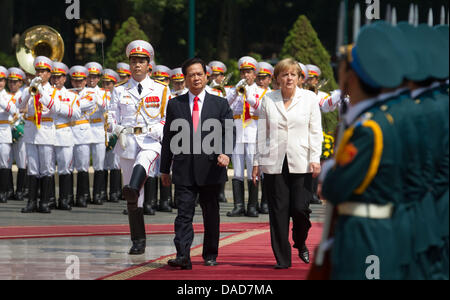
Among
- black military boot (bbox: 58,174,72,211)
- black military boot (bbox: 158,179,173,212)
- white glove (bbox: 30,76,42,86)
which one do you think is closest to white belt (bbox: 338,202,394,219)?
white glove (bbox: 30,76,42,86)

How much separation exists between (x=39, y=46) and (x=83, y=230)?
5.02 meters

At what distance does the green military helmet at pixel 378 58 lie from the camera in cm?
489

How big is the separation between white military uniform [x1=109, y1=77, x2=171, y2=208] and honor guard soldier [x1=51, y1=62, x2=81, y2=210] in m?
4.00

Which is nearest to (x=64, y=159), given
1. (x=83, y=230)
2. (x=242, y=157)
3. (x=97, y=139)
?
(x=97, y=139)

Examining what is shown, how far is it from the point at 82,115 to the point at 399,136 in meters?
11.9

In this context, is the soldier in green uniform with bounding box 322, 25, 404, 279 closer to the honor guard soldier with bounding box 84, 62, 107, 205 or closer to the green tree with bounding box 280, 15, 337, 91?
the honor guard soldier with bounding box 84, 62, 107, 205

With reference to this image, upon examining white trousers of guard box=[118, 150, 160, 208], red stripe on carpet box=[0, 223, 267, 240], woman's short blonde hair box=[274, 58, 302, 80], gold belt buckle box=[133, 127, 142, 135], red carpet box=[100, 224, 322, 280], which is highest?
woman's short blonde hair box=[274, 58, 302, 80]

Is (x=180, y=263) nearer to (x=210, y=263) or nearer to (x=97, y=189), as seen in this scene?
(x=210, y=263)

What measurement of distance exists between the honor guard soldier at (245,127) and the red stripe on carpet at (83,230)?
1103 millimetres

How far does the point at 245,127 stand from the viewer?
592 inches

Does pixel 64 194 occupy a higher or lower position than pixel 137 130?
lower

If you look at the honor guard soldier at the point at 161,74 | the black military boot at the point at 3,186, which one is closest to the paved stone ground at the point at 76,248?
the black military boot at the point at 3,186

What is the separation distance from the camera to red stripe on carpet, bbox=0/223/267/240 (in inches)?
479
